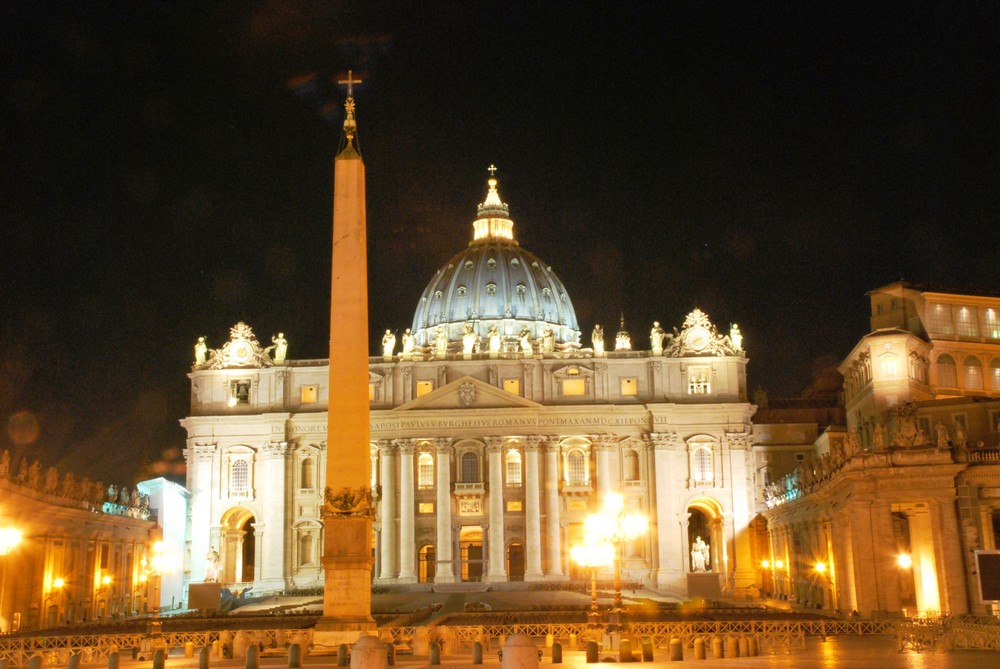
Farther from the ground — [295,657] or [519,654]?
[519,654]

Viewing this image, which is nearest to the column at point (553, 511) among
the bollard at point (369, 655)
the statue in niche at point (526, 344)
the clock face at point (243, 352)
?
the statue in niche at point (526, 344)

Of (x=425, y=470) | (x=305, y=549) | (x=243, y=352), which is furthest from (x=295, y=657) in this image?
(x=243, y=352)

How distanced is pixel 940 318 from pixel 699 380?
79.1ft

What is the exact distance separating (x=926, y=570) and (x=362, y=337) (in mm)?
26562

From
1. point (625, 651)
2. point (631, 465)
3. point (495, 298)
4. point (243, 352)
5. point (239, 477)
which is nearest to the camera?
point (625, 651)

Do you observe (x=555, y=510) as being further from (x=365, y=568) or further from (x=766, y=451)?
(x=365, y=568)

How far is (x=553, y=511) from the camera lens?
319 ft

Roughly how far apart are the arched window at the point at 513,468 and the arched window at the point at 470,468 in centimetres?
236

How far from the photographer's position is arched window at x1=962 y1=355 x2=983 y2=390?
7831cm

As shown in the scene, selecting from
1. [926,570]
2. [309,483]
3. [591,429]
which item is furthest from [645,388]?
[926,570]

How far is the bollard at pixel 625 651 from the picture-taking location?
33.7m

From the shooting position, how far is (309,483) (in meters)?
99.8

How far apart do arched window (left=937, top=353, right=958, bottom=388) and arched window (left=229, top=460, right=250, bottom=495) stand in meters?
52.3

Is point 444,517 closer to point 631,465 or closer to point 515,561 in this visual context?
point 515,561
